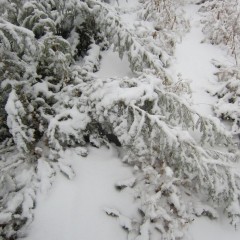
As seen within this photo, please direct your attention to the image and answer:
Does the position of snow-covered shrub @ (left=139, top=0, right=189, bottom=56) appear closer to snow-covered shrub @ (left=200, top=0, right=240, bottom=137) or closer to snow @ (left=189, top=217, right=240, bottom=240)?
snow-covered shrub @ (left=200, top=0, right=240, bottom=137)

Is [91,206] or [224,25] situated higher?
[224,25]

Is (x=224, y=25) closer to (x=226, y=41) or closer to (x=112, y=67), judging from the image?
(x=226, y=41)

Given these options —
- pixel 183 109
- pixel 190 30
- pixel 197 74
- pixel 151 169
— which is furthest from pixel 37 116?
pixel 190 30

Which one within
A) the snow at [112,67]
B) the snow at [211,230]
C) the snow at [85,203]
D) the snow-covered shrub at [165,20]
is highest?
the snow-covered shrub at [165,20]

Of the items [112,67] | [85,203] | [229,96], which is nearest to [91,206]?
[85,203]

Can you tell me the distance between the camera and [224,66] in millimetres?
4945

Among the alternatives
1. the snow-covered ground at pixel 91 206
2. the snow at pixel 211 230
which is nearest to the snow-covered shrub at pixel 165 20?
the snow-covered ground at pixel 91 206

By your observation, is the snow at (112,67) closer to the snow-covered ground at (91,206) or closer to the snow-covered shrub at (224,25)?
the snow-covered ground at (91,206)

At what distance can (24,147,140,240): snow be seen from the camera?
3.25 metres

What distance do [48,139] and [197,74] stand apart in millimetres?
2522

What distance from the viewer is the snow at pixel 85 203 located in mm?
3246

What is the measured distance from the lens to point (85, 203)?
11.3ft

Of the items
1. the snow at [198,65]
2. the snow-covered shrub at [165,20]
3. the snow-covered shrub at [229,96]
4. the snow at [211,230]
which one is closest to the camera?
the snow at [211,230]

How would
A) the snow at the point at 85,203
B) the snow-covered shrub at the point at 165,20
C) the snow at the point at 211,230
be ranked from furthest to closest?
the snow-covered shrub at the point at 165,20, the snow at the point at 211,230, the snow at the point at 85,203
